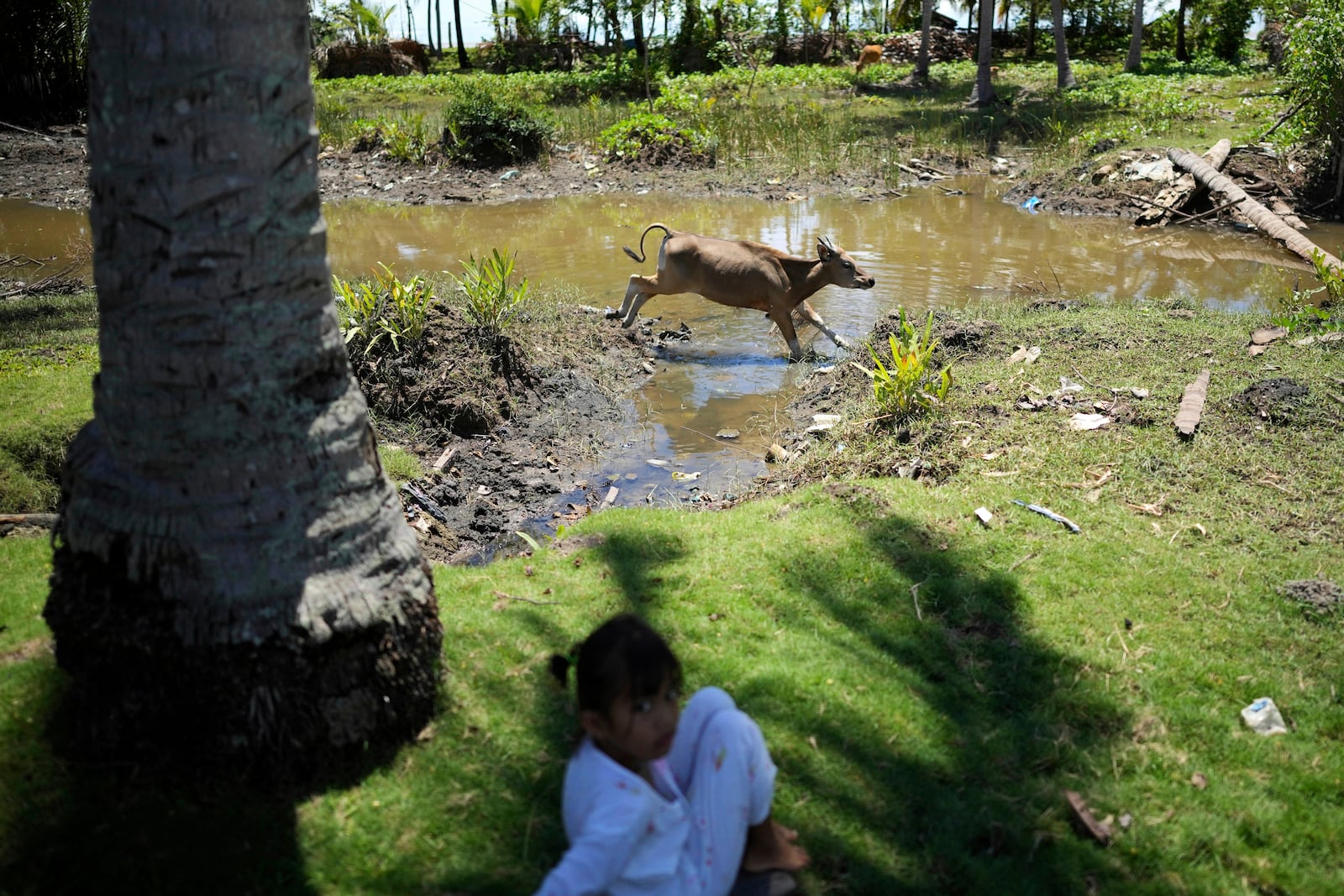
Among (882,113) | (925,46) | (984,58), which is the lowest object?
(882,113)

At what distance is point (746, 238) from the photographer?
52.9 feet

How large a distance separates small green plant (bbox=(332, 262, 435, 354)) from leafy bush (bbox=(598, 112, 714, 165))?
13.3 meters

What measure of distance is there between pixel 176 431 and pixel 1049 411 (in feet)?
21.8

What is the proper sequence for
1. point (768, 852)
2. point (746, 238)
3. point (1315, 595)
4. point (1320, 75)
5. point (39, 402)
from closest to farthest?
1. point (768, 852)
2. point (1315, 595)
3. point (39, 402)
4. point (1320, 75)
5. point (746, 238)

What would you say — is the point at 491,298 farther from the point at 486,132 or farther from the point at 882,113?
the point at 882,113

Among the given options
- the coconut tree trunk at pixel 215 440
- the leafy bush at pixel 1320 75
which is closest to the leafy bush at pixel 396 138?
the leafy bush at pixel 1320 75

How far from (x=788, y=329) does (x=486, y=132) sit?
41.0 feet

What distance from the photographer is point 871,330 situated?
11.1m

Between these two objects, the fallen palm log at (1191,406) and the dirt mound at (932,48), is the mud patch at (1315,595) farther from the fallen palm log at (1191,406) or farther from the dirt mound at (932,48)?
the dirt mound at (932,48)

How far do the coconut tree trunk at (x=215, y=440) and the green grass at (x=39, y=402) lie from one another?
11.0 feet

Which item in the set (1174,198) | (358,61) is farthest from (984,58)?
(358,61)

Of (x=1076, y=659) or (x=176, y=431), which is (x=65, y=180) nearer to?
(x=176, y=431)

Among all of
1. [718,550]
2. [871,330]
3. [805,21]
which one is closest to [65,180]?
[871,330]

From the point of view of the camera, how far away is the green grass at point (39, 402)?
6.31 m
